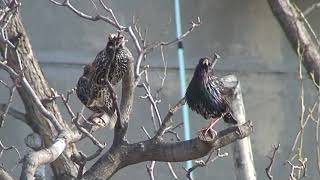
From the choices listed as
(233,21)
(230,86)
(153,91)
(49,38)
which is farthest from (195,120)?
(230,86)

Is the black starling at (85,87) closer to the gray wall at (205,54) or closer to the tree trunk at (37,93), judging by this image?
the tree trunk at (37,93)

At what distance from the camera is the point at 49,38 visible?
5.04 metres

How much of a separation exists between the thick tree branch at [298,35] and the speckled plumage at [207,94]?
74.0 inches

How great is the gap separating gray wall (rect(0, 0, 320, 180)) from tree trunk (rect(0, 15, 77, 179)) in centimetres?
172

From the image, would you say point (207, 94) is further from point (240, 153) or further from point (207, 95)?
point (240, 153)

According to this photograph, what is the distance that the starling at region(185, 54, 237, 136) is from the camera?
7.54 feet

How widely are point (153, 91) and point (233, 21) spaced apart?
73 centimetres

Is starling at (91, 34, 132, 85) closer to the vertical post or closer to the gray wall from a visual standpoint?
the vertical post

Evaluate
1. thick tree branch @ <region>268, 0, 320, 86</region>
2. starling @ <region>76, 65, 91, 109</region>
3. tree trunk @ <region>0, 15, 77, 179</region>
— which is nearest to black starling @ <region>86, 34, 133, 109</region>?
starling @ <region>76, 65, 91, 109</region>

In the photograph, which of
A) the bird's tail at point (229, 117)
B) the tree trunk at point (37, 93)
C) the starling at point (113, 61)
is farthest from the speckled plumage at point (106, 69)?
the tree trunk at point (37, 93)

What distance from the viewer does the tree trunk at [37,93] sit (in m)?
2.96

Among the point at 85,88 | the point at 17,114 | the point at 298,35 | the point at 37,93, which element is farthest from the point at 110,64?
the point at 298,35

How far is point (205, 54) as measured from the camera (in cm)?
530

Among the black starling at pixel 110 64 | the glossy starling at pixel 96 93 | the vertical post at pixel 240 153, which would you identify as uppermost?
the black starling at pixel 110 64
